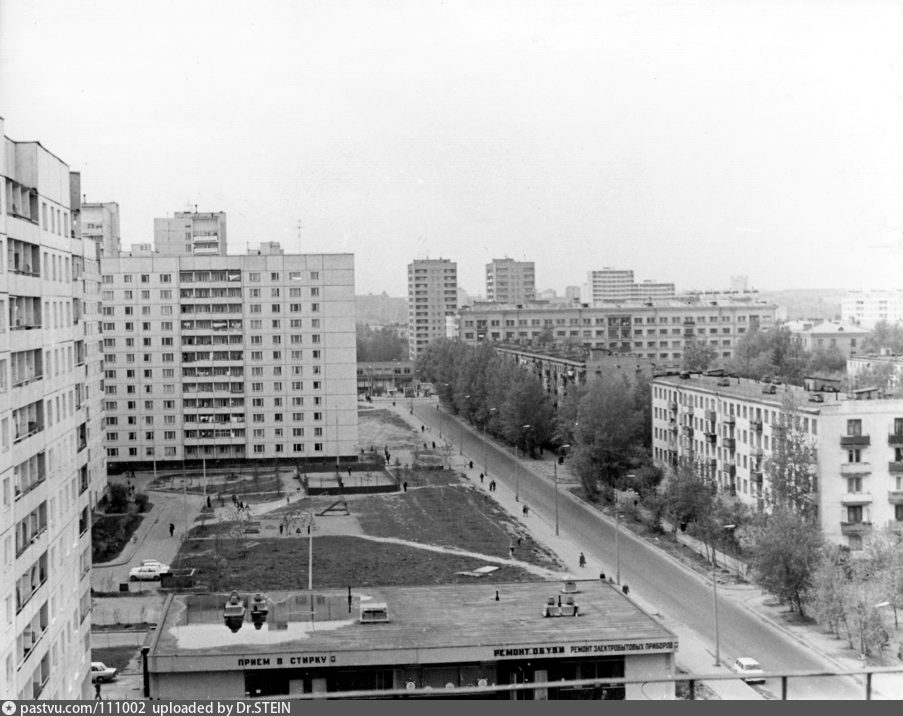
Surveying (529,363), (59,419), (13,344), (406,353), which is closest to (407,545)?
(59,419)

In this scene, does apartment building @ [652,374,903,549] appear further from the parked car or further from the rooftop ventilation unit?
the parked car

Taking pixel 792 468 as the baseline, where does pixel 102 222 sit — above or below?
above

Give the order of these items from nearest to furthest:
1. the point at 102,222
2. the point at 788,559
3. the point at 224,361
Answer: the point at 788,559
the point at 224,361
the point at 102,222

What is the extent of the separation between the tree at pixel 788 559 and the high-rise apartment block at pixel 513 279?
35965 mm

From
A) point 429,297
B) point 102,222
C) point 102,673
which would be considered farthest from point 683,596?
point 429,297

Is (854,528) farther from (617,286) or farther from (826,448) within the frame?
(617,286)

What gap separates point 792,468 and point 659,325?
19.8 metres

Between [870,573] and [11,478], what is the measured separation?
6464 millimetres

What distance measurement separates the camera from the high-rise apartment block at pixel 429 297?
42031 millimetres

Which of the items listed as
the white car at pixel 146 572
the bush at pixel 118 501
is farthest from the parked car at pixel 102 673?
the bush at pixel 118 501

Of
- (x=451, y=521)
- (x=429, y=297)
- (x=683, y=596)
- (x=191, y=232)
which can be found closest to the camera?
(x=683, y=596)

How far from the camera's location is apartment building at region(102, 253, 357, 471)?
18391 mm

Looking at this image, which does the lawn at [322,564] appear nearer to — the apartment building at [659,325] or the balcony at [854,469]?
the balcony at [854,469]

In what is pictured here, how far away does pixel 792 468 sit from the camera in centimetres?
1033
